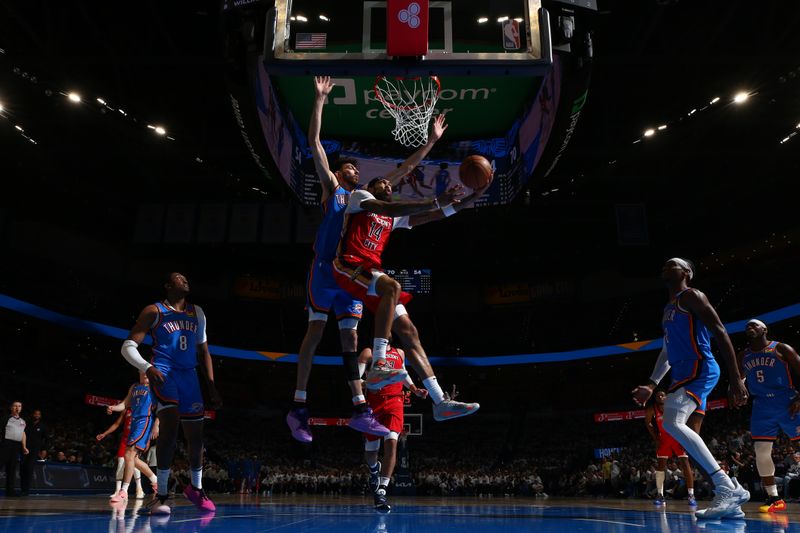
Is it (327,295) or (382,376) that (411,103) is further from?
(382,376)

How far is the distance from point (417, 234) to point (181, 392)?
1867 cm

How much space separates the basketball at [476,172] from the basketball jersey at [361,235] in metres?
0.77

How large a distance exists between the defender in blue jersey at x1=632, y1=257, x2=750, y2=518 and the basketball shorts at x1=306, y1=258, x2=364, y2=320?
2577 mm

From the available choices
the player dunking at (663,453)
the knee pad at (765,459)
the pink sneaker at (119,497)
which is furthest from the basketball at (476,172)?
the pink sneaker at (119,497)

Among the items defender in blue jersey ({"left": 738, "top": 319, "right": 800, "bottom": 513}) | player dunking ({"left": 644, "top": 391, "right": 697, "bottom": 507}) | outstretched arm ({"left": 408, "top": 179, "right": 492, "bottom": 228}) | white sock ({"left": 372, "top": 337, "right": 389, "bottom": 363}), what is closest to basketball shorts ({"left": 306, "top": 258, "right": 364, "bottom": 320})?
white sock ({"left": 372, "top": 337, "right": 389, "bottom": 363})

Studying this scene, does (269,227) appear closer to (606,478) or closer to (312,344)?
(606,478)

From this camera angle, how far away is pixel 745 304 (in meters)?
23.2

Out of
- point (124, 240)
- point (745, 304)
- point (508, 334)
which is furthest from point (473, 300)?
point (124, 240)

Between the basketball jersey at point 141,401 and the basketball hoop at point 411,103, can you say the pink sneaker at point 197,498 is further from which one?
the basketball hoop at point 411,103

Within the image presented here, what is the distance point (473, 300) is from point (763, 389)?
22.3m

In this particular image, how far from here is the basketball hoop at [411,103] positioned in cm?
880

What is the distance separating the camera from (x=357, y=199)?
17.7ft

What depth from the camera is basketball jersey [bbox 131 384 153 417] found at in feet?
29.7

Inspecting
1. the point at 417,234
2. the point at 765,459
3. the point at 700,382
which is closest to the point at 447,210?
the point at 700,382
